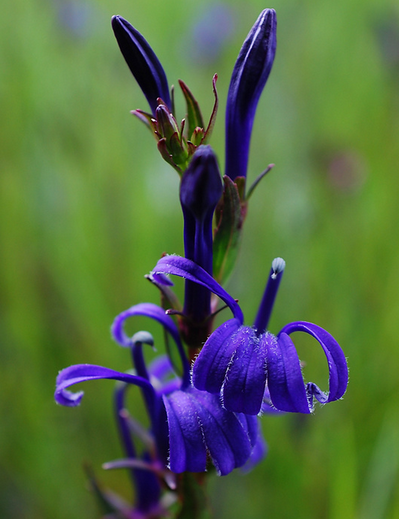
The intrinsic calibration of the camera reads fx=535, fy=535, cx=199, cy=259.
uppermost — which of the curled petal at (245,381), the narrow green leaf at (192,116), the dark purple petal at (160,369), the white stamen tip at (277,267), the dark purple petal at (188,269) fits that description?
the narrow green leaf at (192,116)

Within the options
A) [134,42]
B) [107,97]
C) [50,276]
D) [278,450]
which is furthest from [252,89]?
[107,97]

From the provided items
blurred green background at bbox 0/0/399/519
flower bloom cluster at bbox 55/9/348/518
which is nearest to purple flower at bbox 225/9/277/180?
flower bloom cluster at bbox 55/9/348/518

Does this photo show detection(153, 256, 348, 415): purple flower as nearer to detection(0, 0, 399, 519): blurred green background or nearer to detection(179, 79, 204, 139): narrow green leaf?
detection(179, 79, 204, 139): narrow green leaf

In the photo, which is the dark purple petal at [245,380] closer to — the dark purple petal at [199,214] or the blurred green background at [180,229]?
the dark purple petal at [199,214]

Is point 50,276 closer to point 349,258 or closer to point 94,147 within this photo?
point 94,147

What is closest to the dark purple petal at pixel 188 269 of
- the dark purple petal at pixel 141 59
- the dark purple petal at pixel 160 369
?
the dark purple petal at pixel 141 59
